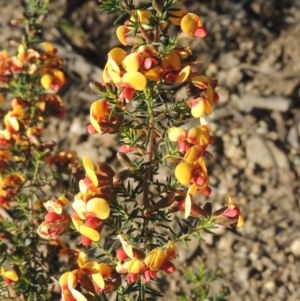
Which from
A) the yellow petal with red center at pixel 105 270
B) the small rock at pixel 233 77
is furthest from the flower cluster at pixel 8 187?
the small rock at pixel 233 77

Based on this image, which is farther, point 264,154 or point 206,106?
point 264,154

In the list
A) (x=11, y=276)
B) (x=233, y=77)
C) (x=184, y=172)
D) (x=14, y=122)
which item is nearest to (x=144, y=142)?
(x=184, y=172)

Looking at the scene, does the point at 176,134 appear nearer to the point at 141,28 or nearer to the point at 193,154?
the point at 193,154

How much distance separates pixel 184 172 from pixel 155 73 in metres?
0.35

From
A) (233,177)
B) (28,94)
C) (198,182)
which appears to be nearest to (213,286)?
(233,177)

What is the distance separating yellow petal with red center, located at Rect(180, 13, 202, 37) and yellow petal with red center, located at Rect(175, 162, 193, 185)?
1.50 ft

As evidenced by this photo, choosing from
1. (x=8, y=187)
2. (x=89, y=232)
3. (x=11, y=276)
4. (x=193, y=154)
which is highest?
(x=193, y=154)

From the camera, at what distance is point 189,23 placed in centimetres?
230

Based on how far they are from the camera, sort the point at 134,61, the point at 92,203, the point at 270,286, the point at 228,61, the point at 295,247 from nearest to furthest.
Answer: the point at 134,61 → the point at 92,203 → the point at 270,286 → the point at 295,247 → the point at 228,61

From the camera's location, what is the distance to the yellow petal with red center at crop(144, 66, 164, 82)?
7.11 ft

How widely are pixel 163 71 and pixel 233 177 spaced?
276 cm

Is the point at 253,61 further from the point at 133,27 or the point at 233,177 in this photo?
the point at 133,27

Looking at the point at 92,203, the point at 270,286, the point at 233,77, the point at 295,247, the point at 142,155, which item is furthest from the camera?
the point at 233,77

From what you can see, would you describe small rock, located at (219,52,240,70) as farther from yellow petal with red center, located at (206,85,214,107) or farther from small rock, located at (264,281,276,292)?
yellow petal with red center, located at (206,85,214,107)
